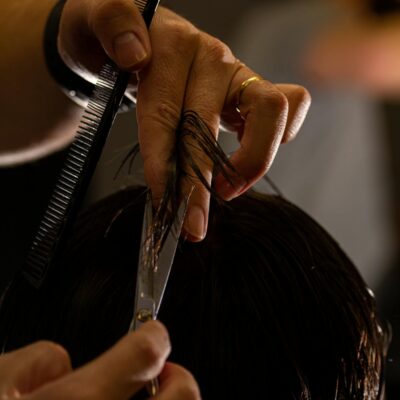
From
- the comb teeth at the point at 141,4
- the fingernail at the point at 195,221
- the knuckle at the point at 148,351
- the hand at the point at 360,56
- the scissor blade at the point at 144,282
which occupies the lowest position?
the hand at the point at 360,56

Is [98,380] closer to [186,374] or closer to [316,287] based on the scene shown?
[186,374]

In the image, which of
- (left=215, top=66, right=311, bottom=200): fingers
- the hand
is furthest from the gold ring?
the hand

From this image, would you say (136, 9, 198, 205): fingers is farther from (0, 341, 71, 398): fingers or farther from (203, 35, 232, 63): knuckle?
(0, 341, 71, 398): fingers

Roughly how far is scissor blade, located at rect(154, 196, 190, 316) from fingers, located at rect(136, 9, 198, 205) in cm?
3

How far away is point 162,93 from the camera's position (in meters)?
0.83

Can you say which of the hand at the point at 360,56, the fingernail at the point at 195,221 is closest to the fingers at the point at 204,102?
the fingernail at the point at 195,221

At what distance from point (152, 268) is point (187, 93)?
19cm

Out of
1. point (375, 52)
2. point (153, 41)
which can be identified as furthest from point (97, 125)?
point (375, 52)

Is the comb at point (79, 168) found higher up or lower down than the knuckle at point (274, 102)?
lower down

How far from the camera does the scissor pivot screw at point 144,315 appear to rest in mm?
732

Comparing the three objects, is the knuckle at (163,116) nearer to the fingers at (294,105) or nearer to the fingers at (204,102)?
the fingers at (204,102)

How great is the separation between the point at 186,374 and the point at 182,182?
0.61 ft

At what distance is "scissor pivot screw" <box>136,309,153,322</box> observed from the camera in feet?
2.40

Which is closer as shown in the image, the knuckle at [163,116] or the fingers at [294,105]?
the knuckle at [163,116]
